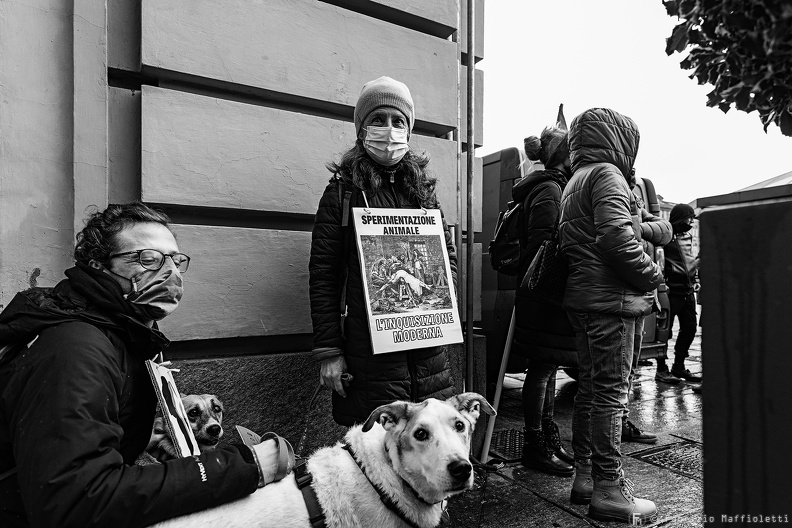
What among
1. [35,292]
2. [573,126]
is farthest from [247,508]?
[573,126]

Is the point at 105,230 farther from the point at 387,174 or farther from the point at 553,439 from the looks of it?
the point at 553,439

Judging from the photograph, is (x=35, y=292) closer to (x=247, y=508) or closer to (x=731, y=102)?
(x=247, y=508)

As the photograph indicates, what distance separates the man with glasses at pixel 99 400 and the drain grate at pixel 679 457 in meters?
3.35

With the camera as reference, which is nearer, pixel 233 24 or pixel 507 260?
pixel 233 24

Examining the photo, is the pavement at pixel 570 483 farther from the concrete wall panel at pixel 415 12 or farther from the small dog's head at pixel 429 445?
the concrete wall panel at pixel 415 12

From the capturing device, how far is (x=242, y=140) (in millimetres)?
3252

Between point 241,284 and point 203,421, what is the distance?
942mm

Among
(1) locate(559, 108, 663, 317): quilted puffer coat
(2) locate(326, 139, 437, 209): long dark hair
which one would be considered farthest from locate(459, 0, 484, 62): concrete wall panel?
(2) locate(326, 139, 437, 209): long dark hair

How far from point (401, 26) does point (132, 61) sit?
2.03m

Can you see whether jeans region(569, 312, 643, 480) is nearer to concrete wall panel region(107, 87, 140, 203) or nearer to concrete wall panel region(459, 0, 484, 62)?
concrete wall panel region(459, 0, 484, 62)

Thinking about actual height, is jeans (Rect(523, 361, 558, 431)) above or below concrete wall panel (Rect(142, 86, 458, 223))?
below

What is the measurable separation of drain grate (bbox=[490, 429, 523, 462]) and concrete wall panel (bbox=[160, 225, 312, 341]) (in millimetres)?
1900

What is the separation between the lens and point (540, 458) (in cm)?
370

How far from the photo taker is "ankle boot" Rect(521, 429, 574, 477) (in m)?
3.61
